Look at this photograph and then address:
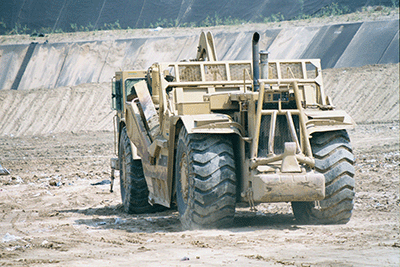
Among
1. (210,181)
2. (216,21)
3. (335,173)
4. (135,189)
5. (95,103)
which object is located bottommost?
(210,181)

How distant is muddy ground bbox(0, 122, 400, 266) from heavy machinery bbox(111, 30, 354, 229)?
0.41 m

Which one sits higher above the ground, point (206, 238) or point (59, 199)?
point (59, 199)

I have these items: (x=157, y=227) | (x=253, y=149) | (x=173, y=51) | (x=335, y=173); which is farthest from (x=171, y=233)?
(x=173, y=51)

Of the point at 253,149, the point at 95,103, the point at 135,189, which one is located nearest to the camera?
the point at 253,149

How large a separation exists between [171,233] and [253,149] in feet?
5.49

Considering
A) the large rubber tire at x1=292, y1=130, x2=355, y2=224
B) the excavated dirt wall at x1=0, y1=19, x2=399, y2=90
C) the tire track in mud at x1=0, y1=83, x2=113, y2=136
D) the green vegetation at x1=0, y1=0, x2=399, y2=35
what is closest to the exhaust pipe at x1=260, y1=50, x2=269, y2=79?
the large rubber tire at x1=292, y1=130, x2=355, y2=224

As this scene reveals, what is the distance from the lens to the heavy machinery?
311 inches

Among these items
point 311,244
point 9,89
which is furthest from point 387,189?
point 9,89

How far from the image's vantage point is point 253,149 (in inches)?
316

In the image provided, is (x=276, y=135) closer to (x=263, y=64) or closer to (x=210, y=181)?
(x=210, y=181)

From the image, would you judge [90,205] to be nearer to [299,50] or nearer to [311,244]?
[311,244]

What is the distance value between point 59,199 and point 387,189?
22.3 ft

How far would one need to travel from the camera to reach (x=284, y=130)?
832 centimetres

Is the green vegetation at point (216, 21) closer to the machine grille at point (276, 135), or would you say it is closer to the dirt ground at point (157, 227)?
the dirt ground at point (157, 227)
